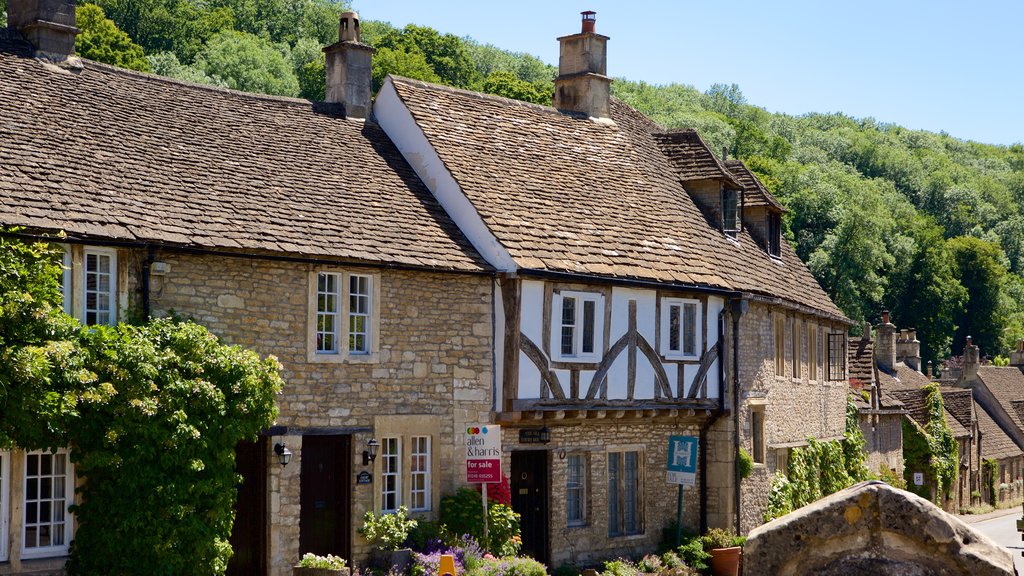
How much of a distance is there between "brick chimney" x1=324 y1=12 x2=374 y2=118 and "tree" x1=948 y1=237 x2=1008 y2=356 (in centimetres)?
7197

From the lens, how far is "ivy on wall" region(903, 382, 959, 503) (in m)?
47.5

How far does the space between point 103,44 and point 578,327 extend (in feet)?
109

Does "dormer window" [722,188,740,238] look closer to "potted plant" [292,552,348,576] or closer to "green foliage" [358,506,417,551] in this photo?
"green foliage" [358,506,417,551]

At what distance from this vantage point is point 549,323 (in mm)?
22125

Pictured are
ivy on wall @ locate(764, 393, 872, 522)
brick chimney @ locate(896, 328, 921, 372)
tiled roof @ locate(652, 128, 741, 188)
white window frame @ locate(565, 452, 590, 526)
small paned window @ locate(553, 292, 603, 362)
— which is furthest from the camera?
brick chimney @ locate(896, 328, 921, 372)

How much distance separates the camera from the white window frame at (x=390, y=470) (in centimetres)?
2033

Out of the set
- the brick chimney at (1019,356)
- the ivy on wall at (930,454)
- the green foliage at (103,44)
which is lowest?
the ivy on wall at (930,454)

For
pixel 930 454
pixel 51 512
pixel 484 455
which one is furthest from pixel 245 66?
pixel 51 512

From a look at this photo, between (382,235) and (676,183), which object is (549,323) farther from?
(676,183)

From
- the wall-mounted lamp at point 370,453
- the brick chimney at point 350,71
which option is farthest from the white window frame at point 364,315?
the brick chimney at point 350,71

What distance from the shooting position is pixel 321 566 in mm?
18141

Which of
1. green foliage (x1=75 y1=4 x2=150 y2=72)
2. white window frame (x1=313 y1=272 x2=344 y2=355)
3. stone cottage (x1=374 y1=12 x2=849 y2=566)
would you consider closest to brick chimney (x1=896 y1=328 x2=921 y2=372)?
stone cottage (x1=374 y1=12 x2=849 y2=566)

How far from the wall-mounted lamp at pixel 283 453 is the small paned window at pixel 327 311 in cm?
153

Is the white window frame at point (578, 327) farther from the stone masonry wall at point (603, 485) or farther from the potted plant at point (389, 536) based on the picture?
the potted plant at point (389, 536)
